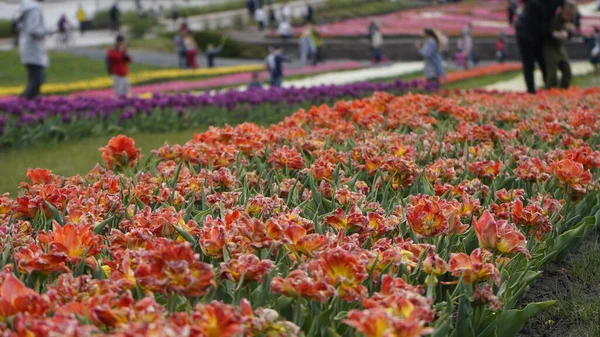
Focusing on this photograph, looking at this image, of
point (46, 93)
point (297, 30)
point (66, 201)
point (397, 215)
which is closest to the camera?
point (397, 215)

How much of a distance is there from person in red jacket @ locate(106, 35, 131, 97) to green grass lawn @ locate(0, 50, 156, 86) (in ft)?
26.4

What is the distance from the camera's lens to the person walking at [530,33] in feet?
43.9

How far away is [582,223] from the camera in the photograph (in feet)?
13.8

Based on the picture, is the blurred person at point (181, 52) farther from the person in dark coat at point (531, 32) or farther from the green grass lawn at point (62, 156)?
the green grass lawn at point (62, 156)

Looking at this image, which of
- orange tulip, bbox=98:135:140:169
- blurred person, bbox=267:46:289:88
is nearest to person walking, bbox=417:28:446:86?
blurred person, bbox=267:46:289:88

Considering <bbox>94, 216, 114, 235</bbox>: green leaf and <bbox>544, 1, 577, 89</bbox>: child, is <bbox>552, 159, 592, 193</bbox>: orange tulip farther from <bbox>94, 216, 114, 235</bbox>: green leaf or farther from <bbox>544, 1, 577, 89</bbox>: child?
<bbox>544, 1, 577, 89</bbox>: child

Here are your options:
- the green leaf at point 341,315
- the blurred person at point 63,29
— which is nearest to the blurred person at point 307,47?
the blurred person at point 63,29

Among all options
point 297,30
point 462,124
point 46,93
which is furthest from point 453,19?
point 462,124

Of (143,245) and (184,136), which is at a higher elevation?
(143,245)

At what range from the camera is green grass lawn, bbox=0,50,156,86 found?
25453 mm

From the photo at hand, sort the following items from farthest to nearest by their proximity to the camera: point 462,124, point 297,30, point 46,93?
1. point 297,30
2. point 46,93
3. point 462,124

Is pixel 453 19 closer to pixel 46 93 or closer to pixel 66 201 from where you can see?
pixel 46 93

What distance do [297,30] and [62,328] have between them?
42866 millimetres

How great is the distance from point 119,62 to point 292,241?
14163mm
